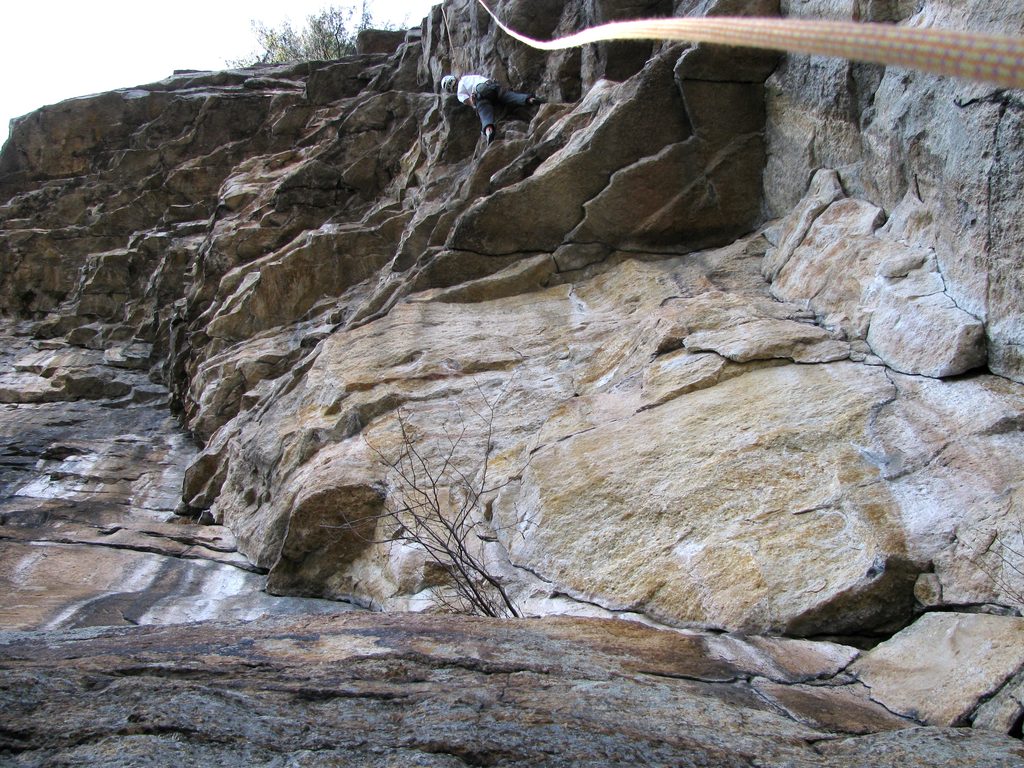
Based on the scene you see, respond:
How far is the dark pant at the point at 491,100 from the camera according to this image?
30.1ft

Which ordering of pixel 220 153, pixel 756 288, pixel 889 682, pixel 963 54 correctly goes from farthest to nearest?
pixel 220 153 < pixel 756 288 < pixel 889 682 < pixel 963 54

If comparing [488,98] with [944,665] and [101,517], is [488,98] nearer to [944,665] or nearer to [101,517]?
[101,517]

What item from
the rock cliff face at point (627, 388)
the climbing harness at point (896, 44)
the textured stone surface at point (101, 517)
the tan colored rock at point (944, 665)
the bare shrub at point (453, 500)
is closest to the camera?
the climbing harness at point (896, 44)

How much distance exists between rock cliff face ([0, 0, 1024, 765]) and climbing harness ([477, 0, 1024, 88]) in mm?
1486

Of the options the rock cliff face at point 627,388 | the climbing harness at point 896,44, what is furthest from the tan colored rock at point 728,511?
the climbing harness at point 896,44

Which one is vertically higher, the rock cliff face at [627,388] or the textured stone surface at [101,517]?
the rock cliff face at [627,388]

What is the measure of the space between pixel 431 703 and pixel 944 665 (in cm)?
162

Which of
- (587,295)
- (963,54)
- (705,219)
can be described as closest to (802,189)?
(705,219)

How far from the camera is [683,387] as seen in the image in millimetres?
4488

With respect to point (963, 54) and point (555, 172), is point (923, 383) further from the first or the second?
point (555, 172)

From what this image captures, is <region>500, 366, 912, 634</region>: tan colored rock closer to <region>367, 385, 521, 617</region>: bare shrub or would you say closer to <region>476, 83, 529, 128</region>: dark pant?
<region>367, 385, 521, 617</region>: bare shrub

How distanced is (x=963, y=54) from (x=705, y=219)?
5.58m

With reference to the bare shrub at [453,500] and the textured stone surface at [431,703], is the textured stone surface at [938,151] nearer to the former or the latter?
the textured stone surface at [431,703]

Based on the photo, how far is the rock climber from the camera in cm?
914
